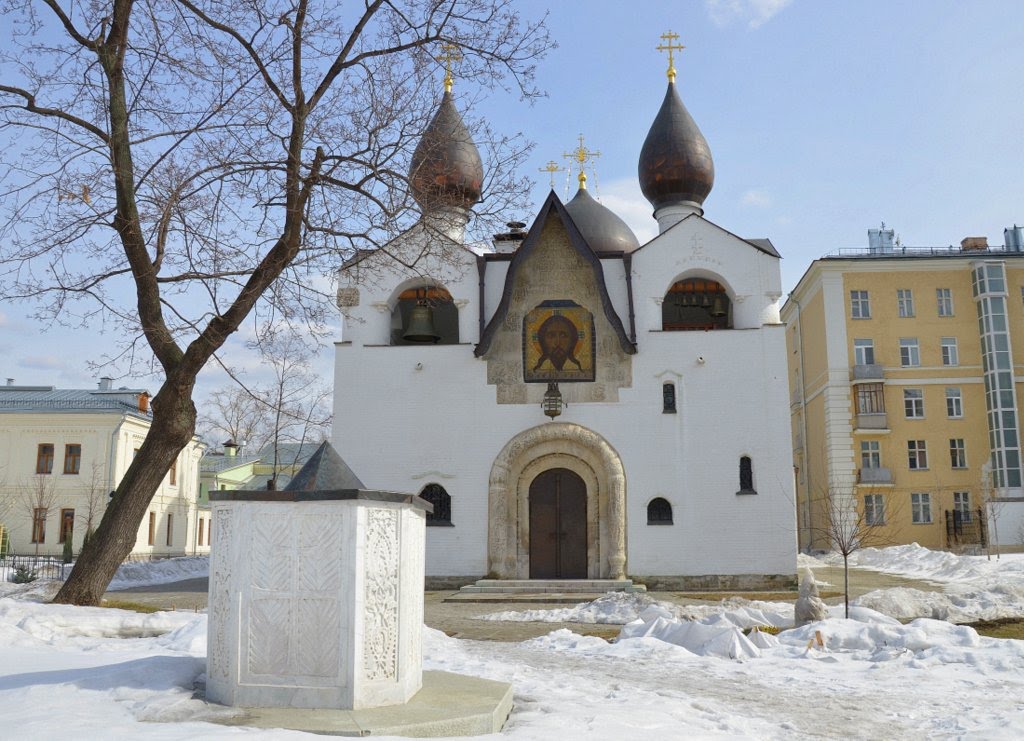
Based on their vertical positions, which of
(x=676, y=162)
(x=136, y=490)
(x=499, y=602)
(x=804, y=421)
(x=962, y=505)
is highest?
(x=676, y=162)

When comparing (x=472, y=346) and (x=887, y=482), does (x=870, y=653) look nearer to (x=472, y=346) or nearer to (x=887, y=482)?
(x=472, y=346)

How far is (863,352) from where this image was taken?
31.5 meters

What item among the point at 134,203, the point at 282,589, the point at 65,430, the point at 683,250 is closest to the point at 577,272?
the point at 683,250

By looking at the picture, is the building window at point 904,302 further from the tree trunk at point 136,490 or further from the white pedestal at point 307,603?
the white pedestal at point 307,603

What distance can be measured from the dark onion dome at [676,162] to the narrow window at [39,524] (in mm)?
23015

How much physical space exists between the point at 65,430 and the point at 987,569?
30.5 metres

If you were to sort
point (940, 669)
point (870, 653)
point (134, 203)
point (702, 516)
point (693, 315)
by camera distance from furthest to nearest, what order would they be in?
point (693, 315) → point (702, 516) → point (134, 203) → point (870, 653) → point (940, 669)

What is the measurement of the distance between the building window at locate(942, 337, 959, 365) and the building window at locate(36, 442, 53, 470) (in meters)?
32.6

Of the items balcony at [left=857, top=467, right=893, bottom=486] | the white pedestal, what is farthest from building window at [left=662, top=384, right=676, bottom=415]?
the white pedestal

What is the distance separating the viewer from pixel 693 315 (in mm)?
21484

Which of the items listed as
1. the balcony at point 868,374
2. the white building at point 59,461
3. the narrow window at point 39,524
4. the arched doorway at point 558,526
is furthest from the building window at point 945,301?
the narrow window at point 39,524

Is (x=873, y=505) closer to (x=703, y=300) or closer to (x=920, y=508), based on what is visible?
(x=920, y=508)

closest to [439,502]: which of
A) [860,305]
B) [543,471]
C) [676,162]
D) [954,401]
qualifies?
[543,471]

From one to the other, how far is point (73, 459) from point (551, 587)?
23.5 metres
